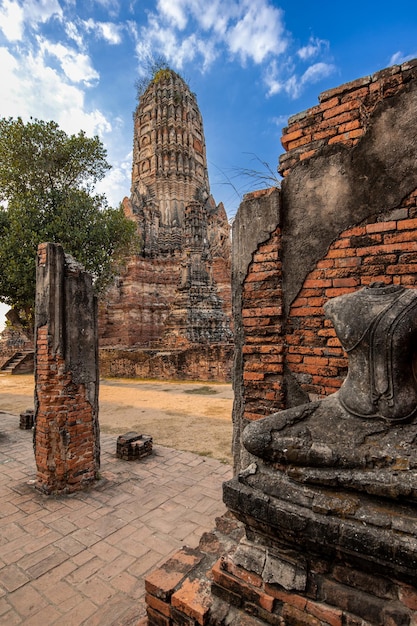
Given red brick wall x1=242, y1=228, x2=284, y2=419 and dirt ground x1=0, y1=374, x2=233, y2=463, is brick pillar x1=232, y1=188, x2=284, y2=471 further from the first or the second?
dirt ground x1=0, y1=374, x2=233, y2=463

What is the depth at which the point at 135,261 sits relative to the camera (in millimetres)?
23750

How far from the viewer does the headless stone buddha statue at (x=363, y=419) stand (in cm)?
176

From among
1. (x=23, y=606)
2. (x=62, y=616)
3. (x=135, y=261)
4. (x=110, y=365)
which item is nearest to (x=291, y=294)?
(x=62, y=616)

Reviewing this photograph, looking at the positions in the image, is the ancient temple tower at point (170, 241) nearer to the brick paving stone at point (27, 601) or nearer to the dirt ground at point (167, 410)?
the dirt ground at point (167, 410)

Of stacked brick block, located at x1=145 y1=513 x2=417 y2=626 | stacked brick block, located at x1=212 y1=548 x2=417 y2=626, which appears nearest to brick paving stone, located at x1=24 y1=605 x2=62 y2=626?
stacked brick block, located at x1=145 y1=513 x2=417 y2=626

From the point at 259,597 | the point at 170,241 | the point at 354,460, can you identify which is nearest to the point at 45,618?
the point at 259,597

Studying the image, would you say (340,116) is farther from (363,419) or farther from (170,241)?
(170,241)

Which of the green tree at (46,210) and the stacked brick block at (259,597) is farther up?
the green tree at (46,210)

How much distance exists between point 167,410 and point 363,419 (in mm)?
8221

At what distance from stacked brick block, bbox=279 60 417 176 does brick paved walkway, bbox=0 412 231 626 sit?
400 centimetres

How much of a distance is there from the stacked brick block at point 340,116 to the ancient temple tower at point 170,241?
14.6 m

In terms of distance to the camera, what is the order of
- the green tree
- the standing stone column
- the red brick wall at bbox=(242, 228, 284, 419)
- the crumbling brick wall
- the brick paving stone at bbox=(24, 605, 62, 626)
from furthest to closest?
the green tree < the standing stone column < the red brick wall at bbox=(242, 228, 284, 419) < the crumbling brick wall < the brick paving stone at bbox=(24, 605, 62, 626)

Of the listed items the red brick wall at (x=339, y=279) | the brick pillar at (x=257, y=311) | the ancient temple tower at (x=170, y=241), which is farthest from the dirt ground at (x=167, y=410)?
the ancient temple tower at (x=170, y=241)

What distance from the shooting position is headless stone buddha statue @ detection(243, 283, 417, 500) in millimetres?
1759
